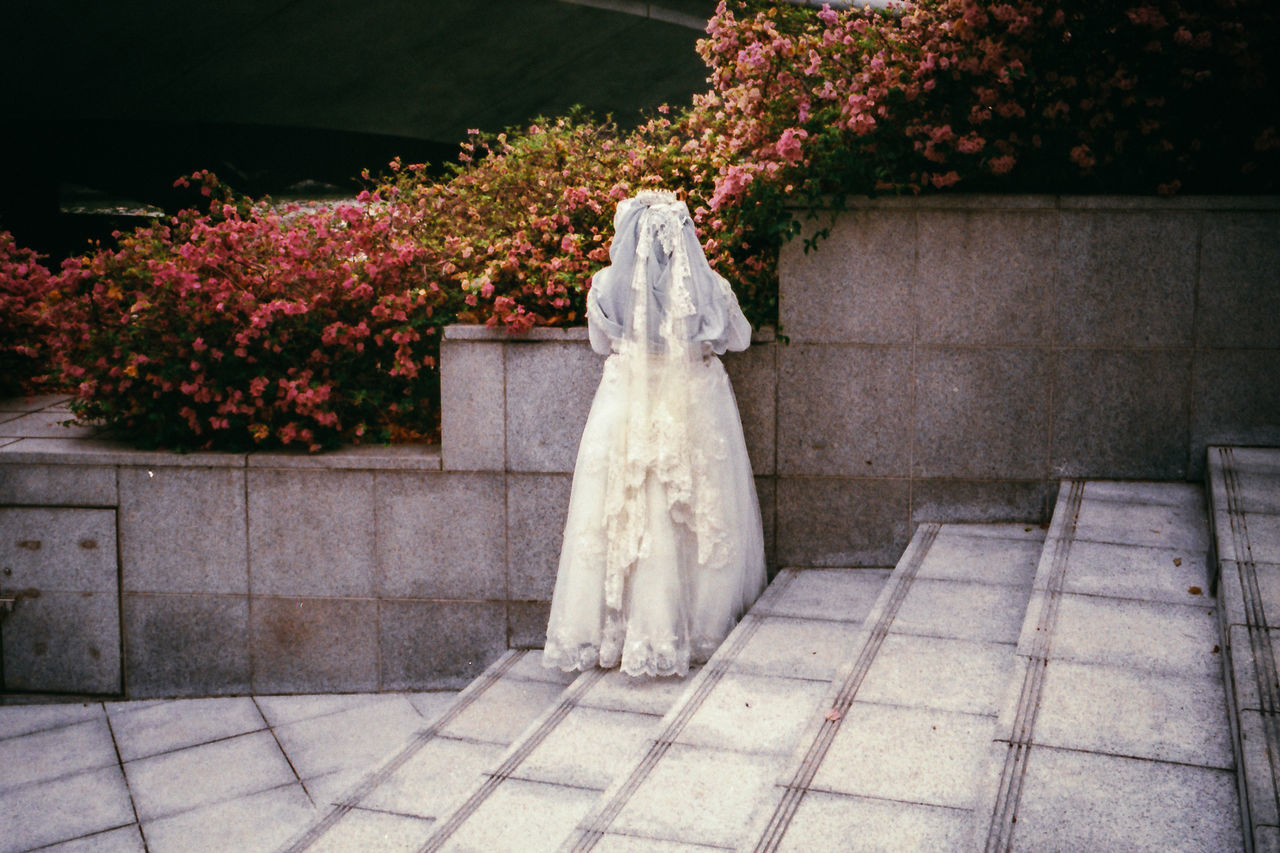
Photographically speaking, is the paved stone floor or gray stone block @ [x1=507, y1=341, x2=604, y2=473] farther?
gray stone block @ [x1=507, y1=341, x2=604, y2=473]

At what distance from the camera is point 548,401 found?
5176mm

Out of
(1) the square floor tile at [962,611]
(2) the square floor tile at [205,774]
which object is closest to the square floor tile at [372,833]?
(2) the square floor tile at [205,774]

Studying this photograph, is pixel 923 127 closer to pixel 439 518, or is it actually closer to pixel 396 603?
pixel 439 518

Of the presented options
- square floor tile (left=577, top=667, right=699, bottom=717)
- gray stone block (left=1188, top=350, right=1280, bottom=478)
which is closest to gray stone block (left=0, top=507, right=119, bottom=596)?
square floor tile (left=577, top=667, right=699, bottom=717)

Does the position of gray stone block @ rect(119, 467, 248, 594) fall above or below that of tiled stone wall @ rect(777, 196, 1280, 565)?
below

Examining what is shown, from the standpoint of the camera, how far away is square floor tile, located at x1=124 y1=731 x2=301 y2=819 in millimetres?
4258

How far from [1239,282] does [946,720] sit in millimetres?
2998

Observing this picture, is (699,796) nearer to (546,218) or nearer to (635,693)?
(635,693)

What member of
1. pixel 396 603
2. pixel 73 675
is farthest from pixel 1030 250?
pixel 73 675

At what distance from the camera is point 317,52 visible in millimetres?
12352

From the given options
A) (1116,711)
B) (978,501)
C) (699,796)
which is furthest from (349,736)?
(1116,711)

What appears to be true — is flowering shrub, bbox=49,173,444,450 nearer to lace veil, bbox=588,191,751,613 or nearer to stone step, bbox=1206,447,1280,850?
lace veil, bbox=588,191,751,613

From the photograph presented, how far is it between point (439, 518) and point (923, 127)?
10.4ft

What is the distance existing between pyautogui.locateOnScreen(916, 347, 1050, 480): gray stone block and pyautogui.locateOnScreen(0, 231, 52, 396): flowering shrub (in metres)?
5.40
